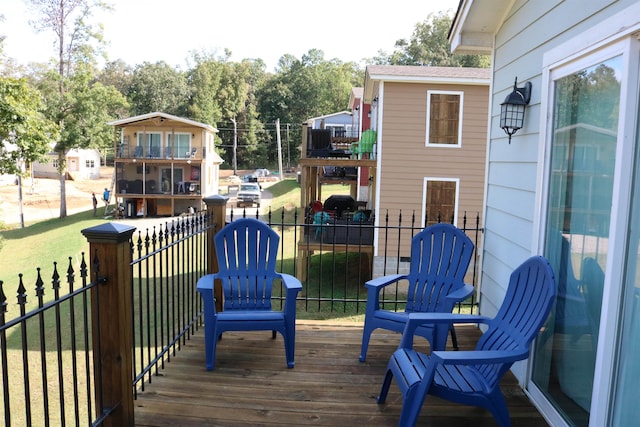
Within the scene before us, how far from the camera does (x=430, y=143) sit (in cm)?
1248

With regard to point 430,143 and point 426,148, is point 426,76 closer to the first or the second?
point 430,143

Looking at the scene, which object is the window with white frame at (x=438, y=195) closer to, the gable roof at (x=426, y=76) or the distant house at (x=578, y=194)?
the gable roof at (x=426, y=76)

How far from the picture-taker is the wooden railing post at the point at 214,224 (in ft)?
14.1

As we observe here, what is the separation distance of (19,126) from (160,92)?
A: 27931 millimetres

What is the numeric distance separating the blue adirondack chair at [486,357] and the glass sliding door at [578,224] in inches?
7.1

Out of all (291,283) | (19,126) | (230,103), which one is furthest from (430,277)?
(230,103)

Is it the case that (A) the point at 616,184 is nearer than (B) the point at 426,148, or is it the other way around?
(A) the point at 616,184

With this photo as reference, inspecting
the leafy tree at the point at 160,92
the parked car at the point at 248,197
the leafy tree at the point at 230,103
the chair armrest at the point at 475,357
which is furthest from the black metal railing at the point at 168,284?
the leafy tree at the point at 160,92

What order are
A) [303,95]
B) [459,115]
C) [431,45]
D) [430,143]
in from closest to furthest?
[459,115]
[430,143]
[431,45]
[303,95]

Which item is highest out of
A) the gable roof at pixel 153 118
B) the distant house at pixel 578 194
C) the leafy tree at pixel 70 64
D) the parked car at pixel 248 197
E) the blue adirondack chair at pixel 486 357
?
the leafy tree at pixel 70 64

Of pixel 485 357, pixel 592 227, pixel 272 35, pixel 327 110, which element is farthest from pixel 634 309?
pixel 272 35

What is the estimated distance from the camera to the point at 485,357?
2.33 m

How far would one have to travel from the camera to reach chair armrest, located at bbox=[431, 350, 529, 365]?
227 cm

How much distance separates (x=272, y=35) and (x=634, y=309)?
55756 mm
